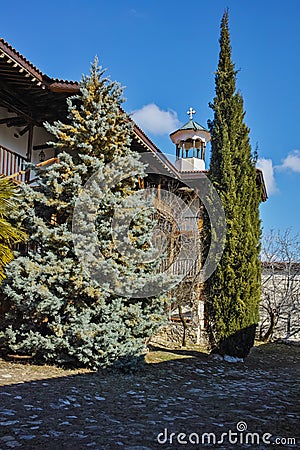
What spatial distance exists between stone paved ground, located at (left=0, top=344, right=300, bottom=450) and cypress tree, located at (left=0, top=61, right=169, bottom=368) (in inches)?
17.0

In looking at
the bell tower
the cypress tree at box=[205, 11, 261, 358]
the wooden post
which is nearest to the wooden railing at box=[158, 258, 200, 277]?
the cypress tree at box=[205, 11, 261, 358]

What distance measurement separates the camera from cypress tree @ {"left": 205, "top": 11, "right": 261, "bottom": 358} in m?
9.17

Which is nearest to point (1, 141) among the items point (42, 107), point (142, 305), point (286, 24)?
point (42, 107)

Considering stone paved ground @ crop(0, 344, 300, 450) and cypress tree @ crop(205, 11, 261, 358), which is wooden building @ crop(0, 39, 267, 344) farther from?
stone paved ground @ crop(0, 344, 300, 450)

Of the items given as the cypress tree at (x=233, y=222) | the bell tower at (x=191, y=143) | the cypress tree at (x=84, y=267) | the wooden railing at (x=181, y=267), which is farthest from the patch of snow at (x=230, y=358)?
the bell tower at (x=191, y=143)

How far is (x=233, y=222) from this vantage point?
31.0 ft

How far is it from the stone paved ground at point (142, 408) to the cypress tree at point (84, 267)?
433 mm

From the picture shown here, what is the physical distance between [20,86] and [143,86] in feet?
11.4

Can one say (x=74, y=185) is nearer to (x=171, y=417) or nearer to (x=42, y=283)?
(x=42, y=283)

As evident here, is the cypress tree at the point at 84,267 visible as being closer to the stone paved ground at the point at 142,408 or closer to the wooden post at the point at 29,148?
the stone paved ground at the point at 142,408

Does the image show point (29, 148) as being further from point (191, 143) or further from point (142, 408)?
point (191, 143)

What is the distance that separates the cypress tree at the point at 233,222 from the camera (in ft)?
30.1

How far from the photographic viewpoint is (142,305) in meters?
7.25

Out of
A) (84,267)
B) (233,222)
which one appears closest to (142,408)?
(84,267)
